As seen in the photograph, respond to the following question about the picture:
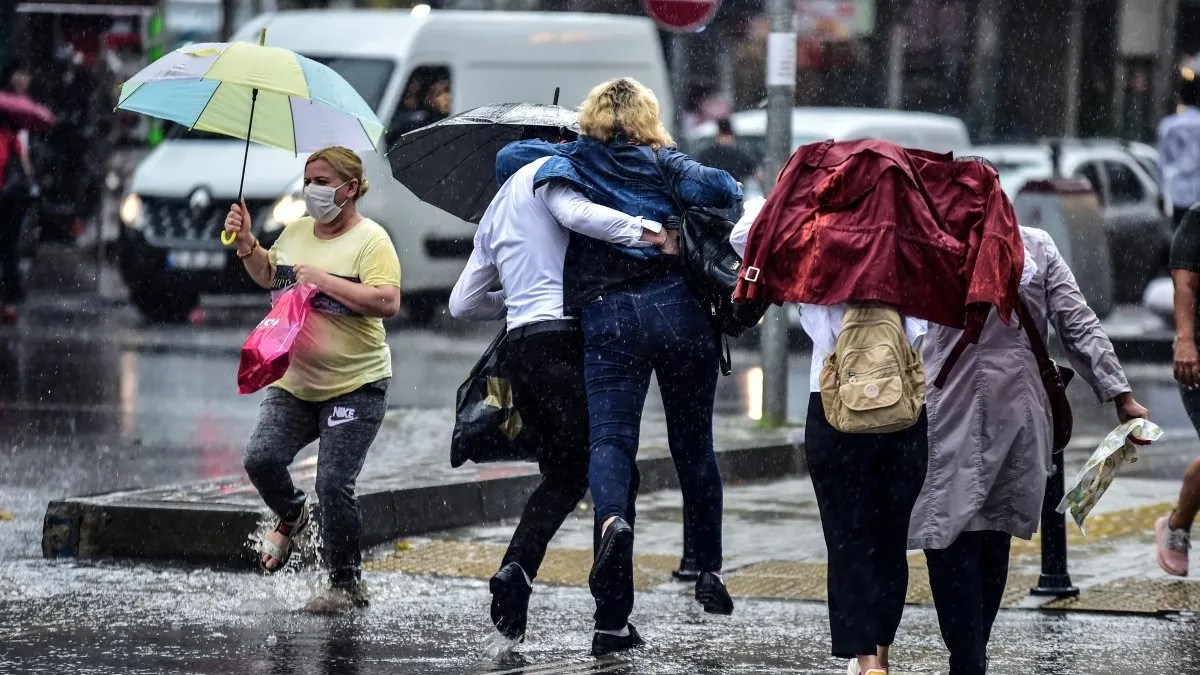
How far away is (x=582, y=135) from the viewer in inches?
265

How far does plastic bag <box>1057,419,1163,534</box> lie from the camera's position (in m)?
6.02

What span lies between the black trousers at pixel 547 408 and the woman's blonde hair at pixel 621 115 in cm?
63

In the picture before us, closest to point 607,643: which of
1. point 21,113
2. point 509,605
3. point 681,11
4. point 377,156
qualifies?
point 509,605

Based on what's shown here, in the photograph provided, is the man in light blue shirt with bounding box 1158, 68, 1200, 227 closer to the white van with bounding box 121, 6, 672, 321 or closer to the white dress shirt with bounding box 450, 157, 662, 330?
the white van with bounding box 121, 6, 672, 321

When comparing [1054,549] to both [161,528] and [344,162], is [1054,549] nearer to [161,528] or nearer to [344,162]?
[344,162]

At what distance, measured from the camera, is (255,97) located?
299 inches

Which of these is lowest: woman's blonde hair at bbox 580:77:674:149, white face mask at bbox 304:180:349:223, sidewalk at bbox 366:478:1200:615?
sidewalk at bbox 366:478:1200:615

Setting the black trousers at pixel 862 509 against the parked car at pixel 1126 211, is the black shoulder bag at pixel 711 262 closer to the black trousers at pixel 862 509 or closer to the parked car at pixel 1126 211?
the black trousers at pixel 862 509

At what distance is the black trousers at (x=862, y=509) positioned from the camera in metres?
5.64

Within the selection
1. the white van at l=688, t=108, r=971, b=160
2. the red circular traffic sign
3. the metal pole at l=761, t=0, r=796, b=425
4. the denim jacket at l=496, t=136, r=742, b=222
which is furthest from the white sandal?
the white van at l=688, t=108, r=971, b=160

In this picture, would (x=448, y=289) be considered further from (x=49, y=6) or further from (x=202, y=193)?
(x=49, y=6)

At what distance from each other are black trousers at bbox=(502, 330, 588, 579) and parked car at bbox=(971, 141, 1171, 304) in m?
16.2

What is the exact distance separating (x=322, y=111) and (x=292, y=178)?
9.64 m

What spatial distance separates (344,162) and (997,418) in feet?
8.49
